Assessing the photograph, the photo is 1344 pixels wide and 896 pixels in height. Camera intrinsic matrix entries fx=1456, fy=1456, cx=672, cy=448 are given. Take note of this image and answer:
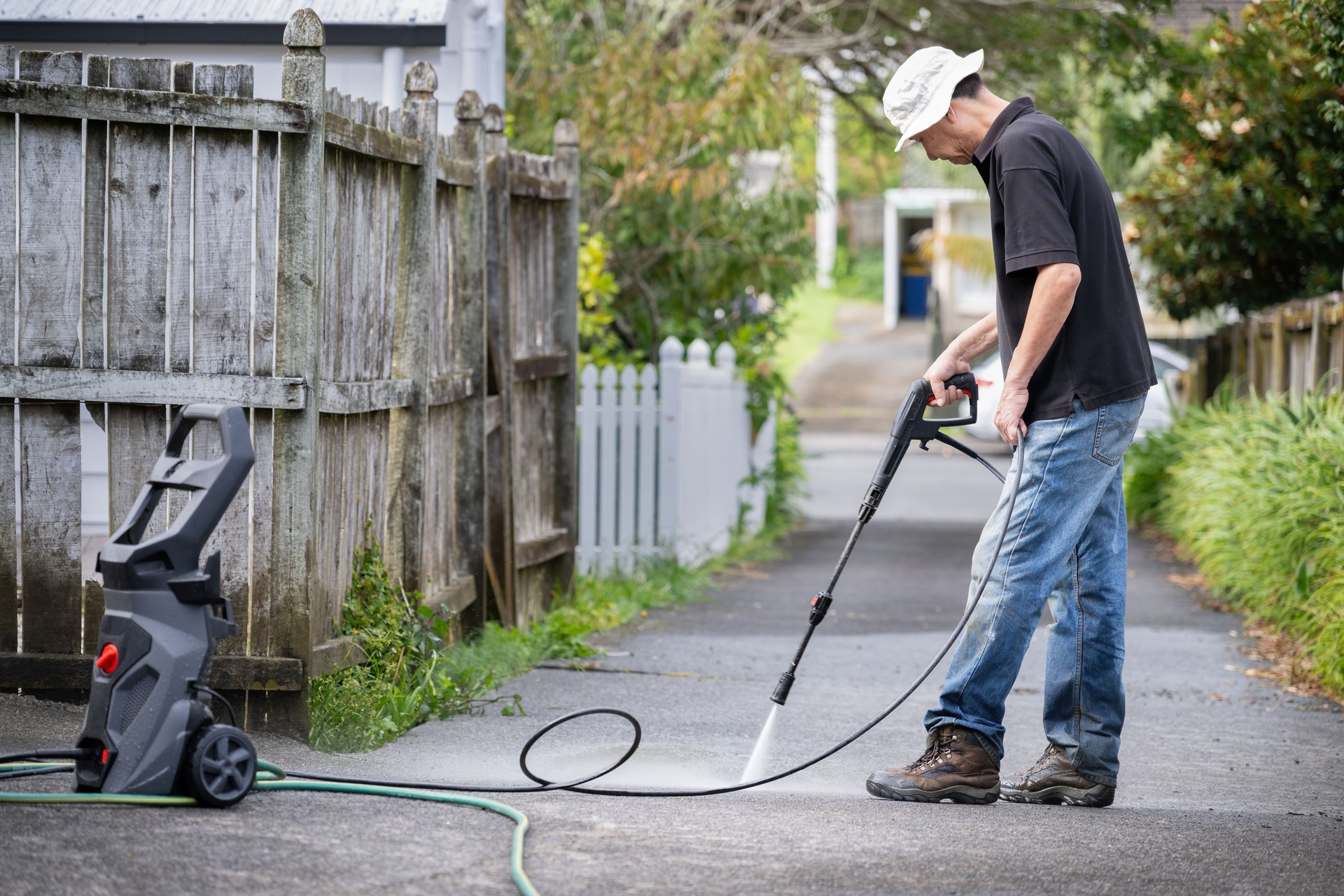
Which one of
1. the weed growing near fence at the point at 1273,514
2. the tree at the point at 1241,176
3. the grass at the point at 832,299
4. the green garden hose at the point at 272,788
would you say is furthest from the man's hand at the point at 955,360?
the grass at the point at 832,299

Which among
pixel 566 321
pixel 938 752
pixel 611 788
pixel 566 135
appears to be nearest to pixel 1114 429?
pixel 938 752

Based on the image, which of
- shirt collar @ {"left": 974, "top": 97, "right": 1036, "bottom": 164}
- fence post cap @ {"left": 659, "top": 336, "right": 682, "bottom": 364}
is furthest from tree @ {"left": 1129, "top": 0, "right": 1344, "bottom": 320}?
shirt collar @ {"left": 974, "top": 97, "right": 1036, "bottom": 164}

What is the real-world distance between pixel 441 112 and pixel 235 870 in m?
5.39

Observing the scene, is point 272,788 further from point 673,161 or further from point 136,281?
point 673,161

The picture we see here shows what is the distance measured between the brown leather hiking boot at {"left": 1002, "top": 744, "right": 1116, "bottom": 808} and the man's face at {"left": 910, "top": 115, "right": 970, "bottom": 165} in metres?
1.75

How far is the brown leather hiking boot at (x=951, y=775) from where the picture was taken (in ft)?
13.3

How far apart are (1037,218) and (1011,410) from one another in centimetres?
52

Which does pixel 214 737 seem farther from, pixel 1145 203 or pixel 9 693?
pixel 1145 203

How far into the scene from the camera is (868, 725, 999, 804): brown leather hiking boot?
4.04 m

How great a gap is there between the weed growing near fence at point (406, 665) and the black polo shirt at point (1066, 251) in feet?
7.20

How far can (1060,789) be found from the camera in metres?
4.16

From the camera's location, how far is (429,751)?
14.7 feet

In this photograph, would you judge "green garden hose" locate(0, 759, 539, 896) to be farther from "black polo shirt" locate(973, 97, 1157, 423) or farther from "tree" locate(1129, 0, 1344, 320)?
"tree" locate(1129, 0, 1344, 320)

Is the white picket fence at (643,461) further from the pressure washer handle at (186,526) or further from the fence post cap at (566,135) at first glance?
the pressure washer handle at (186,526)
